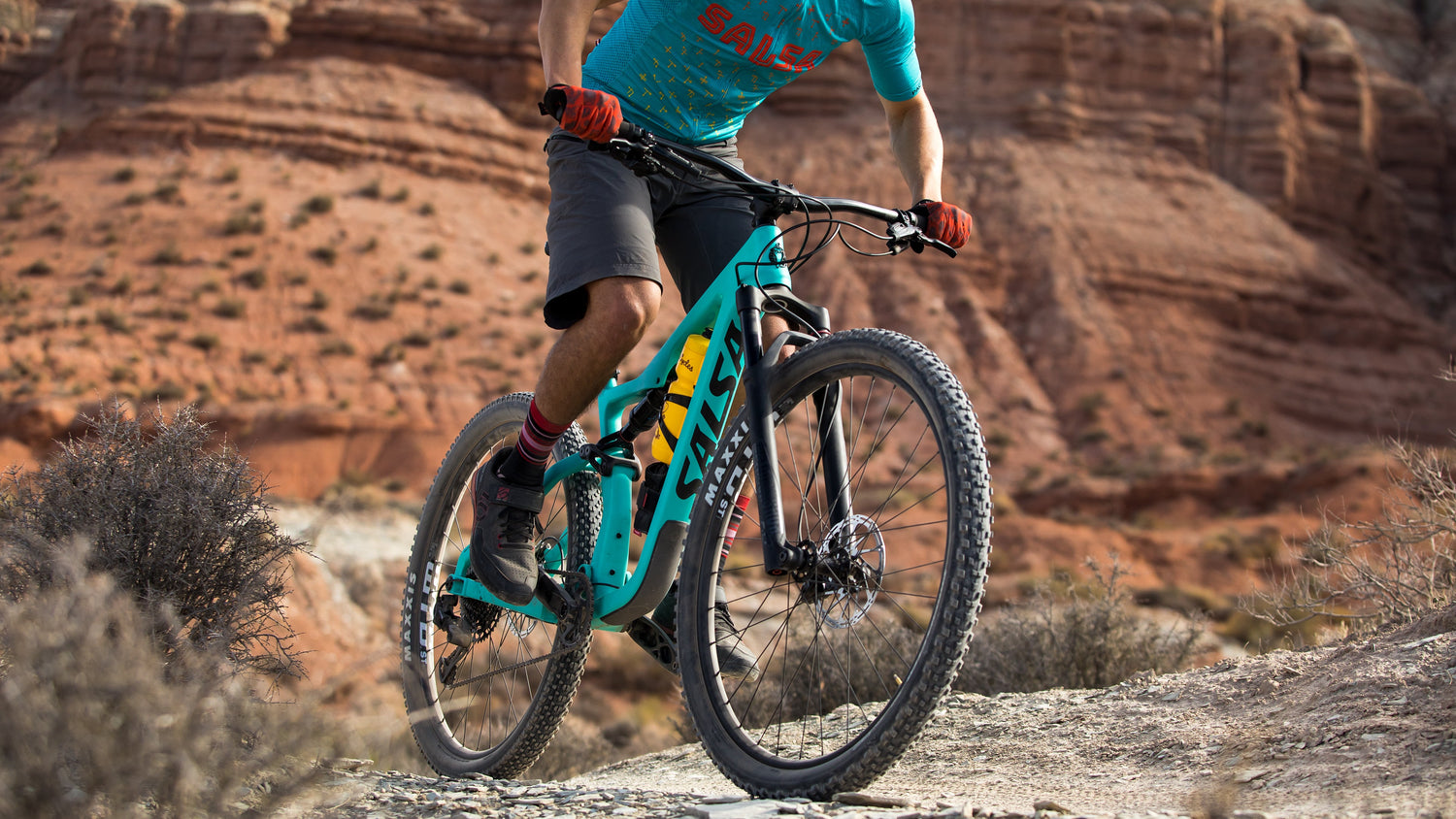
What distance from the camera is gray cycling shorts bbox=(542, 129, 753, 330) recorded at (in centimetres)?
302

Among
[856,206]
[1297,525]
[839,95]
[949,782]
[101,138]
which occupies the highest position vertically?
[839,95]

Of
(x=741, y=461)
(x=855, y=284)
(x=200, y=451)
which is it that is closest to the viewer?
(x=741, y=461)

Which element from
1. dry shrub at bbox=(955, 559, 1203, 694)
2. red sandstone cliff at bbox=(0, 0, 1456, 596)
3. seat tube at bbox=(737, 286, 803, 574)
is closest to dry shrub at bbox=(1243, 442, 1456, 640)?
dry shrub at bbox=(955, 559, 1203, 694)

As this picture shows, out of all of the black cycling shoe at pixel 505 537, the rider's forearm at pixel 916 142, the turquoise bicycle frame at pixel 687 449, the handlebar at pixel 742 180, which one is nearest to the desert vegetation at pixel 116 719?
the black cycling shoe at pixel 505 537

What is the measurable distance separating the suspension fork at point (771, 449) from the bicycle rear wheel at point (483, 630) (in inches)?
35.1

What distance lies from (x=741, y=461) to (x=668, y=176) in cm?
85

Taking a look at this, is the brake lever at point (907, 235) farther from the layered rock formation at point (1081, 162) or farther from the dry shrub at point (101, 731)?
the layered rock formation at point (1081, 162)

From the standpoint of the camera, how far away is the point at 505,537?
11.1 feet

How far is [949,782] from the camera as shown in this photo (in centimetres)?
321

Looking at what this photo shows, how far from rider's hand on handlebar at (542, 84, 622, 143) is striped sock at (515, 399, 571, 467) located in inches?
35.4

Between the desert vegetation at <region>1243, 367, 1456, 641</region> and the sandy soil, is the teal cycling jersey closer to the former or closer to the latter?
the sandy soil

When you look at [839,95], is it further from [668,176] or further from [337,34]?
[668,176]

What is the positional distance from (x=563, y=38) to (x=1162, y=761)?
2514mm

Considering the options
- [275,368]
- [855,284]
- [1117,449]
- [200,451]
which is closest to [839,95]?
[855,284]
